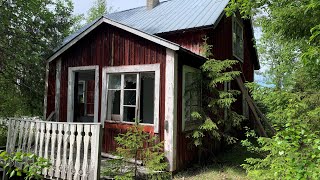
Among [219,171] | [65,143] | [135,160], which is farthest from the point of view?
[219,171]

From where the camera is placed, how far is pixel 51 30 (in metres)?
12.2

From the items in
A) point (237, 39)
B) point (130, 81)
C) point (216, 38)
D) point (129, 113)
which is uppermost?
point (237, 39)

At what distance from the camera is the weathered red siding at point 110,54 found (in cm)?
720

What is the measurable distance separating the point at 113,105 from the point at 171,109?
212 cm

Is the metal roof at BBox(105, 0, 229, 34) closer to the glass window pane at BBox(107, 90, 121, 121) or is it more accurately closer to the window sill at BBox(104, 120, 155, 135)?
the glass window pane at BBox(107, 90, 121, 121)

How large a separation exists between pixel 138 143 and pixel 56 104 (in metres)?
4.39

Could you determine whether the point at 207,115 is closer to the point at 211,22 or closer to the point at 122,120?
the point at 122,120

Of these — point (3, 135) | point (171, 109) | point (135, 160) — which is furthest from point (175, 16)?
point (3, 135)

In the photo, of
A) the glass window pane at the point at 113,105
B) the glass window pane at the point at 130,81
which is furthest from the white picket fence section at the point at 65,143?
the glass window pane at the point at 130,81

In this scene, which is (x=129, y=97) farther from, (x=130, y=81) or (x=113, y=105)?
(x=113, y=105)

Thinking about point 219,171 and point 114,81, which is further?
point 114,81

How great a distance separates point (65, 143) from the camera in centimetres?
571

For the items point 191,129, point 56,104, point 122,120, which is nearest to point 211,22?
point 191,129

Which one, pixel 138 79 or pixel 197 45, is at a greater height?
pixel 197 45
